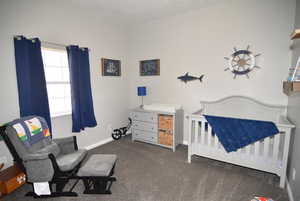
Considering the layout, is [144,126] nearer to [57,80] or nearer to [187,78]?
[187,78]

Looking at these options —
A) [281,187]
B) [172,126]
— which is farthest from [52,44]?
[281,187]

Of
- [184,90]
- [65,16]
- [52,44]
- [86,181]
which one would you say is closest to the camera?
[86,181]

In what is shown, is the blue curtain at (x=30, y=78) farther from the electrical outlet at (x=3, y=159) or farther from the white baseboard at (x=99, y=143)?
the white baseboard at (x=99, y=143)

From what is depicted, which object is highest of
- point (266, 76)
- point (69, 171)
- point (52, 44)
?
point (52, 44)

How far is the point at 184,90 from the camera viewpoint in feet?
10.9

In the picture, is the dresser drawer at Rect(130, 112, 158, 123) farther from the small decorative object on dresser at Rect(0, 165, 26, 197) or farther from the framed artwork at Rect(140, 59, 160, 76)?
the small decorative object on dresser at Rect(0, 165, 26, 197)

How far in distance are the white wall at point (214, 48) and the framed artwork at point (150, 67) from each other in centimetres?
12

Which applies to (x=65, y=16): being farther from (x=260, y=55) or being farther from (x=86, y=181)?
(x=260, y=55)

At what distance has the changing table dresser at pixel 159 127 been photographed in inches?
121

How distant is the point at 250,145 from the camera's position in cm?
217

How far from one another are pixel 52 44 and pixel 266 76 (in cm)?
352

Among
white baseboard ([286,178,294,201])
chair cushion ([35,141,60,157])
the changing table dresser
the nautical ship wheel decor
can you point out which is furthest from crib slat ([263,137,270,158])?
chair cushion ([35,141,60,157])

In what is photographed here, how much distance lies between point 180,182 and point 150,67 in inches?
99.4

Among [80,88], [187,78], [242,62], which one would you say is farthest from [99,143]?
[242,62]
